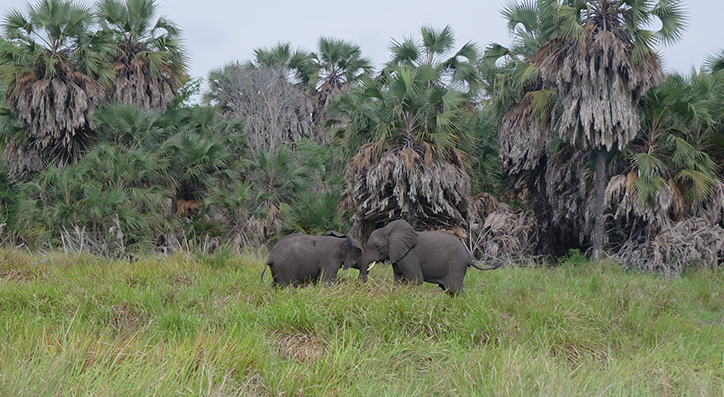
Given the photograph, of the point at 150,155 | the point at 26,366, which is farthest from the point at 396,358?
the point at 150,155

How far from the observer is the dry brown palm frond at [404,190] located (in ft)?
39.8

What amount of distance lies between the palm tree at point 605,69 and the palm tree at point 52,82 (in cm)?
1228

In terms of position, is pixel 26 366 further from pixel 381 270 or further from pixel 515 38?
pixel 515 38

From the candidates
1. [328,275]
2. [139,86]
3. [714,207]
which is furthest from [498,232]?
[139,86]

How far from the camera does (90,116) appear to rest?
1448 cm

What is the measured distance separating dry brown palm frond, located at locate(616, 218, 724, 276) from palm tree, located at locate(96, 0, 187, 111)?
1352 centimetres

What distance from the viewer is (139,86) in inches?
628

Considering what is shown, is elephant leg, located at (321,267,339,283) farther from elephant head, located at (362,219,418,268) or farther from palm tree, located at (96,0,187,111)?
palm tree, located at (96,0,187,111)

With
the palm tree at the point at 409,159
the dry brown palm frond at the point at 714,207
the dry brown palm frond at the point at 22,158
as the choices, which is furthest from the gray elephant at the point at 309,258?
the dry brown palm frond at the point at 22,158

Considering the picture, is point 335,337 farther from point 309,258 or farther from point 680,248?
point 680,248

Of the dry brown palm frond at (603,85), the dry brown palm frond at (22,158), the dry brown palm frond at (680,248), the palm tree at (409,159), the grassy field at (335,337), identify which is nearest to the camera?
the grassy field at (335,337)

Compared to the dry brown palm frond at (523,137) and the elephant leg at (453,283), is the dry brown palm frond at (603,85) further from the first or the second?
the elephant leg at (453,283)

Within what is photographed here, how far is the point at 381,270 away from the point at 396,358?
483 centimetres

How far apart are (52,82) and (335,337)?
12.9 metres
